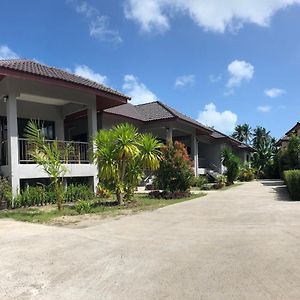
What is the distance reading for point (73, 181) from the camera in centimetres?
1848

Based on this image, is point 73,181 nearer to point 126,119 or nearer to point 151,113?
point 126,119

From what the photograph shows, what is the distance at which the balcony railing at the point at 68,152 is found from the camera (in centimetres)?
1548

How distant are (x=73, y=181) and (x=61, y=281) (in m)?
13.2

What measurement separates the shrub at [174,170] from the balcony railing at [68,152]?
341 cm

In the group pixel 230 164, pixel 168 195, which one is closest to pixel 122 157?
pixel 168 195

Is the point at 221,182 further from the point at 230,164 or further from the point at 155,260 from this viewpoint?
the point at 155,260

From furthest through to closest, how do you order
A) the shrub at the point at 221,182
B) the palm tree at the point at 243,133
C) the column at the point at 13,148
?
1. the palm tree at the point at 243,133
2. the shrub at the point at 221,182
3. the column at the point at 13,148

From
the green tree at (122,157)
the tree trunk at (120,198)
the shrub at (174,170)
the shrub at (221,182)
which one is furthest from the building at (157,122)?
the tree trunk at (120,198)

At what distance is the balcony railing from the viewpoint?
15.5m

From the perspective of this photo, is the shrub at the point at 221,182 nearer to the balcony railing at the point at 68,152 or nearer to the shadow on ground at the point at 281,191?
the shadow on ground at the point at 281,191

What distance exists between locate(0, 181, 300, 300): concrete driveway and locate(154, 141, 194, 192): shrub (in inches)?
294

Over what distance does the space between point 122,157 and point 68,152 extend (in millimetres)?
2938

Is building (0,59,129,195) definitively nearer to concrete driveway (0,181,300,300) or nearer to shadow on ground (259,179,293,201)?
concrete driveway (0,181,300,300)

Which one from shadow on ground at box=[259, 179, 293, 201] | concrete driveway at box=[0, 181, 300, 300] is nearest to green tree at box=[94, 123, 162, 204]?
concrete driveway at box=[0, 181, 300, 300]
